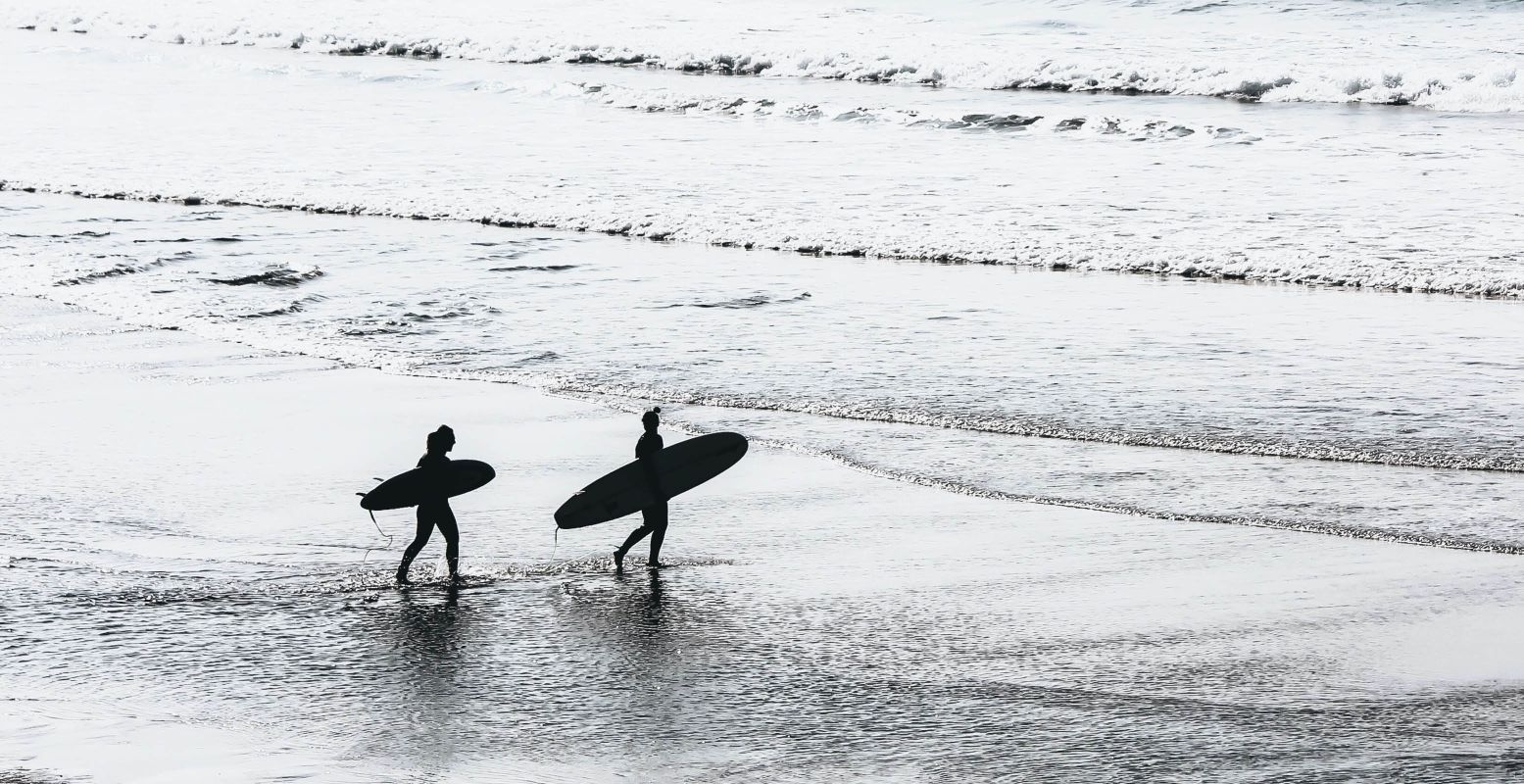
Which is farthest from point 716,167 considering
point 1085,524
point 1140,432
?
point 1085,524

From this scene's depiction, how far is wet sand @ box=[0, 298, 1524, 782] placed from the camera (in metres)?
6.12

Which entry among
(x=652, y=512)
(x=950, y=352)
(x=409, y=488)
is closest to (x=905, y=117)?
(x=950, y=352)

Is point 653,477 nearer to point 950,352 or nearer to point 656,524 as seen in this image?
point 656,524

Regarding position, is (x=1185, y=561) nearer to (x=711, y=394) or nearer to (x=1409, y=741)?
(x=1409, y=741)

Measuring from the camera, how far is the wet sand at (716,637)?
6121 millimetres

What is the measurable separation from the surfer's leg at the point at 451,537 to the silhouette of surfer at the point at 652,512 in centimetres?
79

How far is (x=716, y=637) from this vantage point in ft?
24.3

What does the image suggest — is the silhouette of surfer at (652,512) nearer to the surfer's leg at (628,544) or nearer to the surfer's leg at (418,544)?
the surfer's leg at (628,544)

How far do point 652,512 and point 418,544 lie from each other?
1.14 metres

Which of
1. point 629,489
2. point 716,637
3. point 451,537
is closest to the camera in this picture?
point 716,637

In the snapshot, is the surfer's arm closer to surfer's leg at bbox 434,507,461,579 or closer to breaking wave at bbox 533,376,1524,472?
surfer's leg at bbox 434,507,461,579

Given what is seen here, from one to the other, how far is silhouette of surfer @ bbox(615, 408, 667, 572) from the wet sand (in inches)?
5.2

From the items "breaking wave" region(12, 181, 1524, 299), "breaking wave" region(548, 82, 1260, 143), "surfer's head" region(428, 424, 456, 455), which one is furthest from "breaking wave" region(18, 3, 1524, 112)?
"surfer's head" region(428, 424, 456, 455)

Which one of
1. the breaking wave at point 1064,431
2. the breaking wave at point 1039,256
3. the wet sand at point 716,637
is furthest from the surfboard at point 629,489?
the breaking wave at point 1039,256
